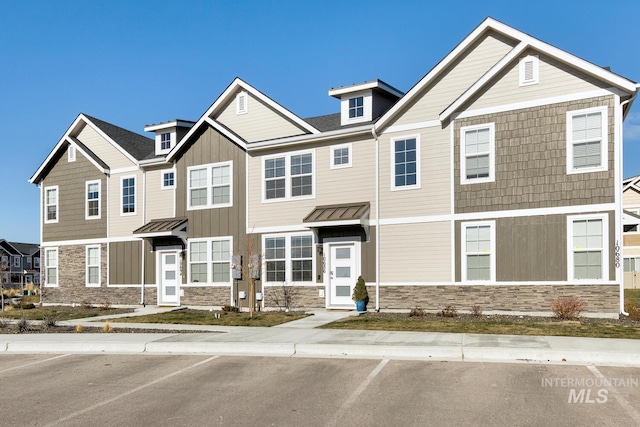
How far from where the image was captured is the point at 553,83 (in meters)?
17.9

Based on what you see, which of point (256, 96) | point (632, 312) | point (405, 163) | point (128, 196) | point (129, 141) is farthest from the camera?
point (129, 141)

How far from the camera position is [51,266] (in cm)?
2973

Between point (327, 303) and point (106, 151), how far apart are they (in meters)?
13.9

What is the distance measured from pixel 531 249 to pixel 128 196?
1799 centimetres

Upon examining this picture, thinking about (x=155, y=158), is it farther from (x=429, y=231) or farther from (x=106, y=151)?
(x=429, y=231)

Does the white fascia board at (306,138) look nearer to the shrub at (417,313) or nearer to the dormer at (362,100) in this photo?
the dormer at (362,100)

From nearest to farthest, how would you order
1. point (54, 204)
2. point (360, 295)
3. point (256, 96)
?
point (360, 295) → point (256, 96) → point (54, 204)

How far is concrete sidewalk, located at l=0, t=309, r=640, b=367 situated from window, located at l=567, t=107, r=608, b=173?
6.61 m

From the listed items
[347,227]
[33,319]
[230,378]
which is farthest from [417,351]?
[33,319]

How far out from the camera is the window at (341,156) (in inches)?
850

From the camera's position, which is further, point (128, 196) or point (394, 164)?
point (128, 196)

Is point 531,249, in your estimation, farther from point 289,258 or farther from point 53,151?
point 53,151

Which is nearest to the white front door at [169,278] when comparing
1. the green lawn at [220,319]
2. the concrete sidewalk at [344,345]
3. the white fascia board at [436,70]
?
the green lawn at [220,319]

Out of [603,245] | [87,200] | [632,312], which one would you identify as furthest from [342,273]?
[87,200]
